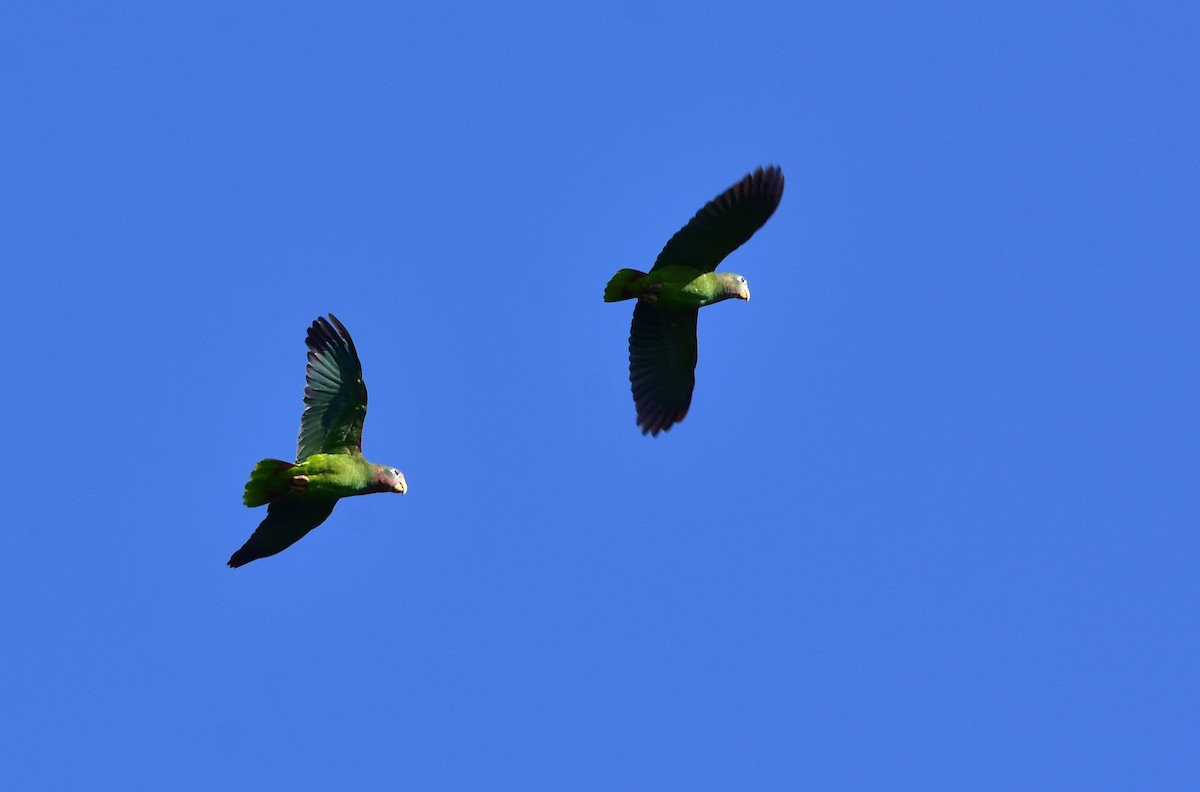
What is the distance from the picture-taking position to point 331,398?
1886 centimetres

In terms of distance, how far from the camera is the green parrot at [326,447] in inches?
734

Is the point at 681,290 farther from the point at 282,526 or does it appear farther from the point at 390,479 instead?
the point at 282,526

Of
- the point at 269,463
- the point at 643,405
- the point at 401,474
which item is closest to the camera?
the point at 269,463

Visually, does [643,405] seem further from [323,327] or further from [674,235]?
[323,327]

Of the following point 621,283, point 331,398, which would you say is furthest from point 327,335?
point 621,283

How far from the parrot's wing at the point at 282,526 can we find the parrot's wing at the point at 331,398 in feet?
2.03

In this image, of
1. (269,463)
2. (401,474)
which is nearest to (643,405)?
(401,474)

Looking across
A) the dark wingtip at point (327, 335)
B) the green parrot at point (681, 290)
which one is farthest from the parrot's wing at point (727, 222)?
the dark wingtip at point (327, 335)

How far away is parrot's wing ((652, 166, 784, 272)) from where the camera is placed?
18.9 meters

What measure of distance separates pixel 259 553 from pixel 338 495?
1.41 metres

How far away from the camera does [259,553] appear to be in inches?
757

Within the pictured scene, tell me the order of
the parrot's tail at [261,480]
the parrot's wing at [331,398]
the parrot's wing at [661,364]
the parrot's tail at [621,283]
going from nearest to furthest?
the parrot's tail at [261,480] < the parrot's wing at [331,398] < the parrot's tail at [621,283] < the parrot's wing at [661,364]

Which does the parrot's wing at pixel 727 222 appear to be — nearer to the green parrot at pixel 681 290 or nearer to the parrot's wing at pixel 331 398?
the green parrot at pixel 681 290

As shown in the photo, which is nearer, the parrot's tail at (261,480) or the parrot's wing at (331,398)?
the parrot's tail at (261,480)
